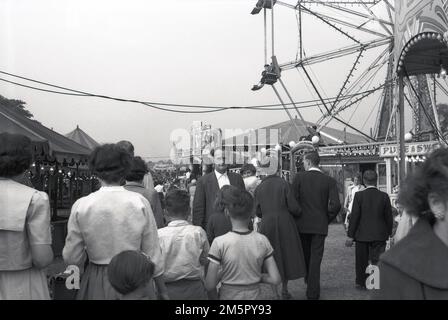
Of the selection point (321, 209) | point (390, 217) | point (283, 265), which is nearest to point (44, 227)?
point (283, 265)

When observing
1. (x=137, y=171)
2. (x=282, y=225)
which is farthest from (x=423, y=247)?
(x=282, y=225)

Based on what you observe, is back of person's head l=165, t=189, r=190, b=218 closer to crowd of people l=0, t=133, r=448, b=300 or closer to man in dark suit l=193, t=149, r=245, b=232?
crowd of people l=0, t=133, r=448, b=300

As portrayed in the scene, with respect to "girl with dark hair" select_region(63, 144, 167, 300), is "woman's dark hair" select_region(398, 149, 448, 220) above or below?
above

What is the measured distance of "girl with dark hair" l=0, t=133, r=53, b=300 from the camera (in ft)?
7.78

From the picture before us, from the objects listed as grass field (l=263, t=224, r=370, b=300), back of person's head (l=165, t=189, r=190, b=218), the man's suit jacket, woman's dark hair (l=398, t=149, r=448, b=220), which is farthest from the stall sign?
woman's dark hair (l=398, t=149, r=448, b=220)

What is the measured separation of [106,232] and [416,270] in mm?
1691

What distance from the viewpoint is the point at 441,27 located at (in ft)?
22.9

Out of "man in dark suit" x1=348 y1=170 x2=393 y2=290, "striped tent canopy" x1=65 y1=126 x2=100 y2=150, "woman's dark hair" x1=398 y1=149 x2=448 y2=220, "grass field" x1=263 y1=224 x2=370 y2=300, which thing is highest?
"striped tent canopy" x1=65 y1=126 x2=100 y2=150

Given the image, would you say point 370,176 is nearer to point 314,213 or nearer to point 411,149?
point 314,213

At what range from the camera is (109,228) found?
259cm

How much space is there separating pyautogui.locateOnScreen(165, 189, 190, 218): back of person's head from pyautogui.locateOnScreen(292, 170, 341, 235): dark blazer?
229cm
